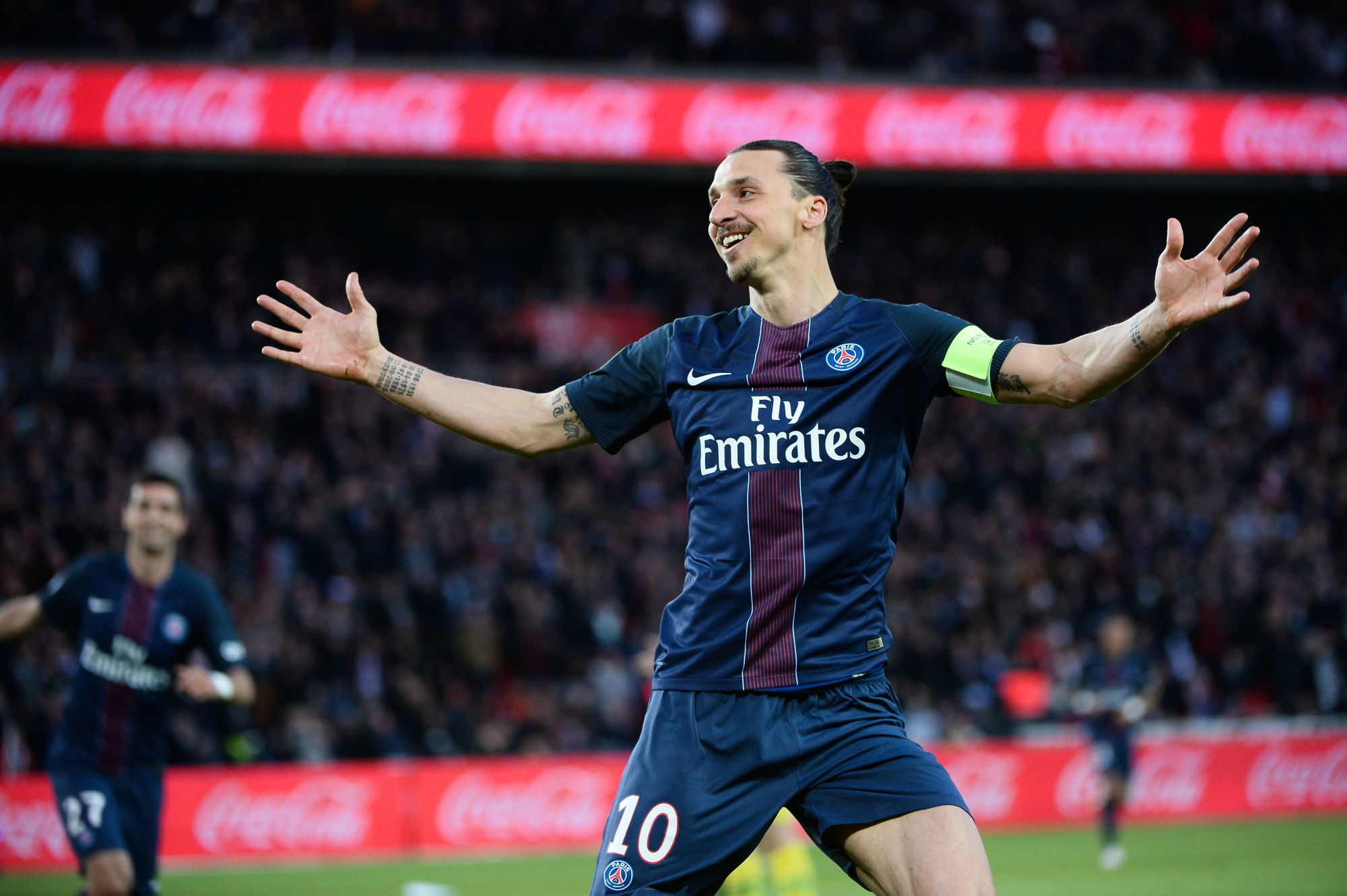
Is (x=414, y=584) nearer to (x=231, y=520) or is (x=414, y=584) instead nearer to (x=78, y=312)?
(x=231, y=520)

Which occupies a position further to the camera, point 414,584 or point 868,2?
point 868,2

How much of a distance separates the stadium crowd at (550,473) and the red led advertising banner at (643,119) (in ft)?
9.26

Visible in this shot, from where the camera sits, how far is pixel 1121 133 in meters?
21.5

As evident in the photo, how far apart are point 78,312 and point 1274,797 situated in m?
16.8

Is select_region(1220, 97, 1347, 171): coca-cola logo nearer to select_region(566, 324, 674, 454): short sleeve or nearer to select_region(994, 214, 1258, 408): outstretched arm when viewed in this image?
select_region(994, 214, 1258, 408): outstretched arm

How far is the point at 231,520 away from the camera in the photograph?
679 inches

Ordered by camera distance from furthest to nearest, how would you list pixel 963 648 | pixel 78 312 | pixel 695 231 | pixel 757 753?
pixel 695 231, pixel 78 312, pixel 963 648, pixel 757 753

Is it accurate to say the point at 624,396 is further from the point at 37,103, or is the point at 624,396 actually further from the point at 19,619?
Answer: the point at 37,103

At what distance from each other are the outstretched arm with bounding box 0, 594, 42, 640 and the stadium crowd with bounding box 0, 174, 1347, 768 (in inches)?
287

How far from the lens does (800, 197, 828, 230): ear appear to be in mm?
4137

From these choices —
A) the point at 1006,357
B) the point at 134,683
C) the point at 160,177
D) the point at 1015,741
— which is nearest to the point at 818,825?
the point at 1006,357

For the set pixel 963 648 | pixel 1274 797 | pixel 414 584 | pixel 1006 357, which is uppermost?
pixel 1006 357

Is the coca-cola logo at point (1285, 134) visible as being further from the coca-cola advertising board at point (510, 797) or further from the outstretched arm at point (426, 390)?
the outstretched arm at point (426, 390)

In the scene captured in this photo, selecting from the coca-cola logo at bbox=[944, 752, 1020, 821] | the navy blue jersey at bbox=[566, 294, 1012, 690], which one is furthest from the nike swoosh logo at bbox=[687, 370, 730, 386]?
the coca-cola logo at bbox=[944, 752, 1020, 821]
